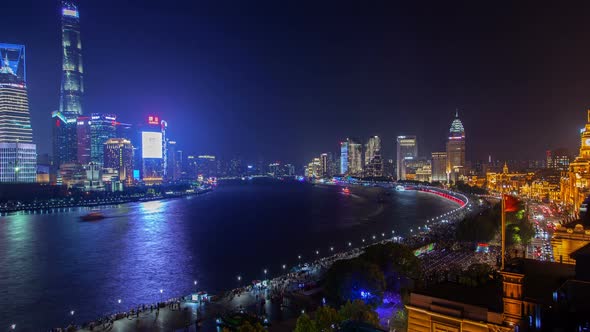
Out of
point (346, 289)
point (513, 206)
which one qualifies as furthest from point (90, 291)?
point (513, 206)

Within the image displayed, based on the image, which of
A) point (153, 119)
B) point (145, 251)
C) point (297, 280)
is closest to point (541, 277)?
point (297, 280)

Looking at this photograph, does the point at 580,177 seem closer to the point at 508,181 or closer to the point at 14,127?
the point at 508,181

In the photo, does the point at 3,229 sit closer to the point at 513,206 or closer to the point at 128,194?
the point at 128,194

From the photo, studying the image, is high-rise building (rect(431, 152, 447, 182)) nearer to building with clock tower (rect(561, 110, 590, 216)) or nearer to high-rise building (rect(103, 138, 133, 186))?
high-rise building (rect(103, 138, 133, 186))

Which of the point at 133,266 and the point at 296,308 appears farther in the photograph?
the point at 133,266

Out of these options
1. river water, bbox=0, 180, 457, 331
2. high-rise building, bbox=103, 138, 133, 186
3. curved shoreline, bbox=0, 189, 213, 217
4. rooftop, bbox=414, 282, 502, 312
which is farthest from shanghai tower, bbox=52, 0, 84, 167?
rooftop, bbox=414, 282, 502, 312
